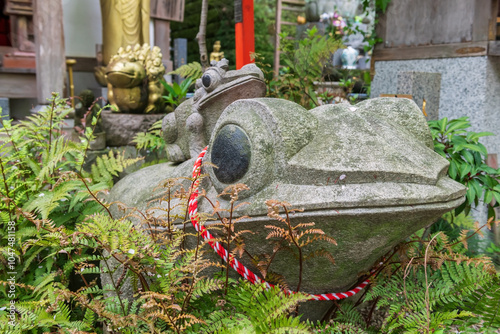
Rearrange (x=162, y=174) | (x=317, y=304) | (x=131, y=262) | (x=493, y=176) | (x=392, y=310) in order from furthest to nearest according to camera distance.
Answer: (x=493, y=176), (x=162, y=174), (x=317, y=304), (x=392, y=310), (x=131, y=262)

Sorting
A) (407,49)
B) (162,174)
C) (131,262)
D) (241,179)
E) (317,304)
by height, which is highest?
(407,49)

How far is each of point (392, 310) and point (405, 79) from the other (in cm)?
274

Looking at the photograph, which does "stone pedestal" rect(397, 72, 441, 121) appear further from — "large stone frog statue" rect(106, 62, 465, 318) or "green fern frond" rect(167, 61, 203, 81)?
"green fern frond" rect(167, 61, 203, 81)

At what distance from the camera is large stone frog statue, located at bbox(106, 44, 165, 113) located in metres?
5.26

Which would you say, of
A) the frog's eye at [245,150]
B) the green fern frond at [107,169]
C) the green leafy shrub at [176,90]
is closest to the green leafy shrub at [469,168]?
the frog's eye at [245,150]

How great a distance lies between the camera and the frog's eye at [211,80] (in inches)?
107

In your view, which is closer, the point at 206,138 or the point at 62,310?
the point at 62,310

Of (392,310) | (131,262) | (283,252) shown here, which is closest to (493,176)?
(392,310)

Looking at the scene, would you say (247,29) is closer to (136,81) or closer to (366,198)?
(136,81)

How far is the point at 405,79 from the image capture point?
13.5 ft

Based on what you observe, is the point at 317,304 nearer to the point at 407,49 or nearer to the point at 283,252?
the point at 283,252

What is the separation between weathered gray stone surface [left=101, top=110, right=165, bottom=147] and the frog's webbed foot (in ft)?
9.18

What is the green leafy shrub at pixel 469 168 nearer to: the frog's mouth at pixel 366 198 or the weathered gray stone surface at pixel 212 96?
the frog's mouth at pixel 366 198

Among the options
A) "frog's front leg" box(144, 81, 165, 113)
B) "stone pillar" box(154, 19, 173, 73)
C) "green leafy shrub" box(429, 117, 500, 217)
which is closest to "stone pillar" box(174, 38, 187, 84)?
"stone pillar" box(154, 19, 173, 73)
